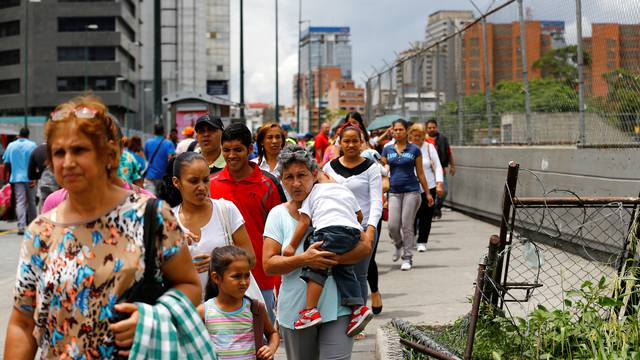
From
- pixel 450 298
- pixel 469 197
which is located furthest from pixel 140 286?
pixel 469 197

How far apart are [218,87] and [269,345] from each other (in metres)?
129

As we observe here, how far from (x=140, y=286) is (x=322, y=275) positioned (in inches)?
81.8

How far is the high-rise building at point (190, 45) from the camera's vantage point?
94.6 m

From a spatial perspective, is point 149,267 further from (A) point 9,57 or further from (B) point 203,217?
(A) point 9,57

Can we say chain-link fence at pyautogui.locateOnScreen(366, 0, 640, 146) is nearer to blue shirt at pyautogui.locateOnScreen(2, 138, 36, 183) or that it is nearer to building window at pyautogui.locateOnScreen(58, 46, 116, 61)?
blue shirt at pyautogui.locateOnScreen(2, 138, 36, 183)

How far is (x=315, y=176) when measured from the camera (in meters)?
5.26

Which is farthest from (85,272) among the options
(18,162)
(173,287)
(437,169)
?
(18,162)

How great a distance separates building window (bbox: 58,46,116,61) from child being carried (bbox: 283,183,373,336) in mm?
87932

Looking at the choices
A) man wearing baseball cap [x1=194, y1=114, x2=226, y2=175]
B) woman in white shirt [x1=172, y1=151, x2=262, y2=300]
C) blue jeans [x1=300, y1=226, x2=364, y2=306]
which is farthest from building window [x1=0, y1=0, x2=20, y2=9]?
blue jeans [x1=300, y1=226, x2=364, y2=306]

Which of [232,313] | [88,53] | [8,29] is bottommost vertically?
[232,313]

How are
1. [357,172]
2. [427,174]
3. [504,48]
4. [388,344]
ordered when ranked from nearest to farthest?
[388,344], [357,172], [427,174], [504,48]

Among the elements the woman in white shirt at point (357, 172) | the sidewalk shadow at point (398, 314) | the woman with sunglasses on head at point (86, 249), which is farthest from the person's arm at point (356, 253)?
the sidewalk shadow at point (398, 314)

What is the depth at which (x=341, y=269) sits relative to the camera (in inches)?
199

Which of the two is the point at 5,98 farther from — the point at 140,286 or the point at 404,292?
the point at 140,286
